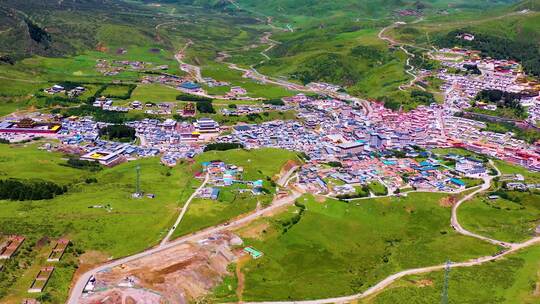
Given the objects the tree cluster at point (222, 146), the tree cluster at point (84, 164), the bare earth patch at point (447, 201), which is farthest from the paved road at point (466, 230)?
the tree cluster at point (84, 164)

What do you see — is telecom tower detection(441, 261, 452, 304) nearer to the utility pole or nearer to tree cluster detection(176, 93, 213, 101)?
the utility pole

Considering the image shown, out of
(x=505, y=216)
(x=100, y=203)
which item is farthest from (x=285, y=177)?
(x=505, y=216)

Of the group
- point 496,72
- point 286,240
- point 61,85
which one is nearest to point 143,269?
point 286,240

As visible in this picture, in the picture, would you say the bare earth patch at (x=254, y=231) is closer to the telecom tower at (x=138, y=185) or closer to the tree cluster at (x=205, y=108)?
the telecom tower at (x=138, y=185)

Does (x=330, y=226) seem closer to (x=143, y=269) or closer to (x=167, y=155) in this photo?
(x=143, y=269)

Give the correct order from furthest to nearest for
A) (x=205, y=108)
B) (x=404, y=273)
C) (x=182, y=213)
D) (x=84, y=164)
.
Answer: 1. (x=205, y=108)
2. (x=84, y=164)
3. (x=182, y=213)
4. (x=404, y=273)

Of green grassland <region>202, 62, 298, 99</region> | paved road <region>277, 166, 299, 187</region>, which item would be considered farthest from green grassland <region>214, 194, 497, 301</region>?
green grassland <region>202, 62, 298, 99</region>

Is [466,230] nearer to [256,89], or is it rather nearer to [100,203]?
[100,203]

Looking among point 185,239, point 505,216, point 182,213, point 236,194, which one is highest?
point 236,194
